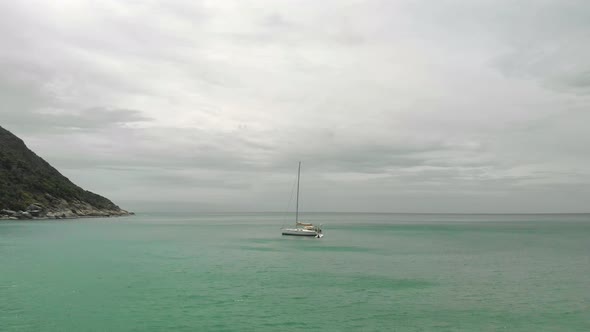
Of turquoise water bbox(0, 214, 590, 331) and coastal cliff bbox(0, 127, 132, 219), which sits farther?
coastal cliff bbox(0, 127, 132, 219)

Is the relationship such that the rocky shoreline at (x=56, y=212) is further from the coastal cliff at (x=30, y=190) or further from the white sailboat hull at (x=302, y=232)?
the white sailboat hull at (x=302, y=232)

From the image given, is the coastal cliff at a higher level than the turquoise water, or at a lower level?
higher

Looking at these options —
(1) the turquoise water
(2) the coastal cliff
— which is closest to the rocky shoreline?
(2) the coastal cliff

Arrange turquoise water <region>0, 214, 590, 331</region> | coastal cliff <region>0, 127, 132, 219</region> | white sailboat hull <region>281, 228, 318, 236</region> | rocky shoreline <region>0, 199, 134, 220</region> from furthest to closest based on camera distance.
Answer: coastal cliff <region>0, 127, 132, 219</region>
rocky shoreline <region>0, 199, 134, 220</region>
white sailboat hull <region>281, 228, 318, 236</region>
turquoise water <region>0, 214, 590, 331</region>

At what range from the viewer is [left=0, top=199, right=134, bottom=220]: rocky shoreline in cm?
14000

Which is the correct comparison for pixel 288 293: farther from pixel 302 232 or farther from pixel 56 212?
pixel 56 212

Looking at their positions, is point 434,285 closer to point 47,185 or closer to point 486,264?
point 486,264

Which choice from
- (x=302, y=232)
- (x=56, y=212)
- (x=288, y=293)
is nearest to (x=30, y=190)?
(x=56, y=212)

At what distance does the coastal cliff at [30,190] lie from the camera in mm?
144125

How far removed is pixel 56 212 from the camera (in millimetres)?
160125

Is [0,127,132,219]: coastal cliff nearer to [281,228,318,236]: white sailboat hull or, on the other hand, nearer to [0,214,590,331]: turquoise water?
[281,228,318,236]: white sailboat hull

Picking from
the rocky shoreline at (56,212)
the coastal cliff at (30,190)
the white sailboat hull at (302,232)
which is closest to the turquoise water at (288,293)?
the white sailboat hull at (302,232)

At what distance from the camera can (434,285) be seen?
3756 centimetres

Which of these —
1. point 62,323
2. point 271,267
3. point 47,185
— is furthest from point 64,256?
point 47,185
